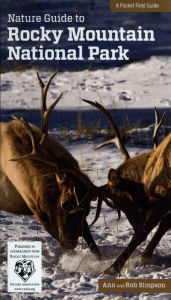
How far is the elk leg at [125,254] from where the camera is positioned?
15.4ft

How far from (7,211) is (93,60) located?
0.94 meters

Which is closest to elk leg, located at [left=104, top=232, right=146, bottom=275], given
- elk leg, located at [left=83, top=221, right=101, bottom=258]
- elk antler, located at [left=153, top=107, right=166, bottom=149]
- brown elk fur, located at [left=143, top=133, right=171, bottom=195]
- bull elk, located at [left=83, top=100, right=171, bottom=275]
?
bull elk, located at [left=83, top=100, right=171, bottom=275]

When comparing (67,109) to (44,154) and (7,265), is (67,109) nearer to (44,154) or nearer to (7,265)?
(44,154)

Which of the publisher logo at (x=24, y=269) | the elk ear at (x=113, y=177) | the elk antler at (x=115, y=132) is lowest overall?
the publisher logo at (x=24, y=269)

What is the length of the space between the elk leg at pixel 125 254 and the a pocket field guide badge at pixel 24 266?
1.18ft

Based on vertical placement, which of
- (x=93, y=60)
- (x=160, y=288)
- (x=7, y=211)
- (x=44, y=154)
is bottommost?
(x=160, y=288)

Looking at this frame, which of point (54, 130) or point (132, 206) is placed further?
point (54, 130)

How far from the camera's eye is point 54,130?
495 cm

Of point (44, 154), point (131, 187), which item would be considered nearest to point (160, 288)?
point (131, 187)

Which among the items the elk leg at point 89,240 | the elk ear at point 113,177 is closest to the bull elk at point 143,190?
the elk ear at point 113,177

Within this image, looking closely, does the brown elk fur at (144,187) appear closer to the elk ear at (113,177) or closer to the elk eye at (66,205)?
the elk ear at (113,177)

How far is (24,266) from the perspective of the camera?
474 centimetres

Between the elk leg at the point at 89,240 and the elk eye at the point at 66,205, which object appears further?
the elk leg at the point at 89,240

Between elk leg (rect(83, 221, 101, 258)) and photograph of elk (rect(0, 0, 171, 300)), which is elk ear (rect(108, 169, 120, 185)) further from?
elk leg (rect(83, 221, 101, 258))
